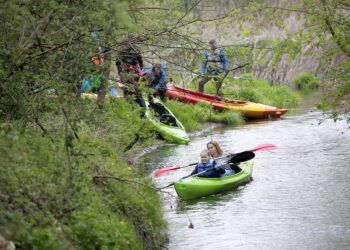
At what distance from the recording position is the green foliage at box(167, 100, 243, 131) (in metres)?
15.6

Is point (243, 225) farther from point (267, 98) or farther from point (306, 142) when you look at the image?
point (267, 98)

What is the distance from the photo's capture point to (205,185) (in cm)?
876

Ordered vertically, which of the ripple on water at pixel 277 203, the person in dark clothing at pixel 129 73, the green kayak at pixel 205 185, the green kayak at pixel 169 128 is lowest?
the ripple on water at pixel 277 203

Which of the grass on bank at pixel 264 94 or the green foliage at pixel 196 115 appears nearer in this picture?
the green foliage at pixel 196 115

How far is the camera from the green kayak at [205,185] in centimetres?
852

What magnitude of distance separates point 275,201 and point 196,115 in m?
7.34

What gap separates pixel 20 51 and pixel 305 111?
15.2 meters

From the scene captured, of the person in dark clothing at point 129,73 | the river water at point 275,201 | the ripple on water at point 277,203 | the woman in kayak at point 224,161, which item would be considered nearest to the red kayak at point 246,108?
the river water at point 275,201

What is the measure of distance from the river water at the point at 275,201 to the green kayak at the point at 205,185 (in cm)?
11

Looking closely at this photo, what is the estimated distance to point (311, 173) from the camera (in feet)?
33.1

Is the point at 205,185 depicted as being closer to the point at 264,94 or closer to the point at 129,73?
the point at 129,73

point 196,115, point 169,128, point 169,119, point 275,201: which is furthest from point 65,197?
point 196,115

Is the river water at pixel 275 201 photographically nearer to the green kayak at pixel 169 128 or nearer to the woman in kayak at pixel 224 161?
the green kayak at pixel 169 128

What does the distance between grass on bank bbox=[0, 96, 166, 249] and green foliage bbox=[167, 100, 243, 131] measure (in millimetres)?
8698
